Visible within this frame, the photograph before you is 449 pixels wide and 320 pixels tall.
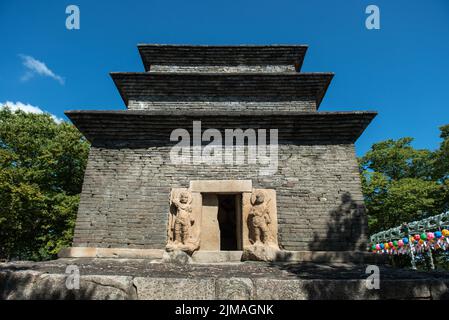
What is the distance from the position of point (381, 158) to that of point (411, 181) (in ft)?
11.8

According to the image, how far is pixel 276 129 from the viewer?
297 inches

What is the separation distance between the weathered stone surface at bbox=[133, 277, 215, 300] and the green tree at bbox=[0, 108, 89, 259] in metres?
16.9

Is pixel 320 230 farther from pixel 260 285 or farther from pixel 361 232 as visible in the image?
pixel 260 285

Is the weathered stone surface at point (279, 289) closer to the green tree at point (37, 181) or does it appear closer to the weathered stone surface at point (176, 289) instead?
the weathered stone surface at point (176, 289)

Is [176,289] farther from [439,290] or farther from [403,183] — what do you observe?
[403,183]

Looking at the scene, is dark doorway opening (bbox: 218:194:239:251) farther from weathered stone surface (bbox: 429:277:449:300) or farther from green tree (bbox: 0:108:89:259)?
green tree (bbox: 0:108:89:259)

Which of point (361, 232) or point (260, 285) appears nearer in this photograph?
point (260, 285)

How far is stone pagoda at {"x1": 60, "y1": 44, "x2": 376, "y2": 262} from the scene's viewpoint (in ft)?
21.4

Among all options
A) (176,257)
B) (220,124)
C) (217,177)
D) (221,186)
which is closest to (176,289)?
(176,257)

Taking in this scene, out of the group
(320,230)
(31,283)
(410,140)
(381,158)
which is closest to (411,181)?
(381,158)

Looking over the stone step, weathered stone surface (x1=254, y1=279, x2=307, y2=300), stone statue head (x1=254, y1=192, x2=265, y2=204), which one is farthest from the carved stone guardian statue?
weathered stone surface (x1=254, y1=279, x2=307, y2=300)

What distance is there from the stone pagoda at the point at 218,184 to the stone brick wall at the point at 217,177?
3 cm

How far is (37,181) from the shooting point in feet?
63.0

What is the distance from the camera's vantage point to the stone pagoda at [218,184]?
257 inches
